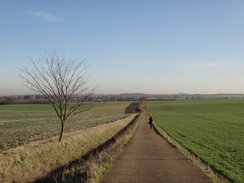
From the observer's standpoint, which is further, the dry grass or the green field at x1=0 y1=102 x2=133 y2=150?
the green field at x1=0 y1=102 x2=133 y2=150

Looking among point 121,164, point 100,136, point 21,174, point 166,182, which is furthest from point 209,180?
point 100,136

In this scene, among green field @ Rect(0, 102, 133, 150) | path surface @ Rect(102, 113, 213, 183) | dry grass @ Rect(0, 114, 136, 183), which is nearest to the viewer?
path surface @ Rect(102, 113, 213, 183)

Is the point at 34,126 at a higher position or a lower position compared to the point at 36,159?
lower

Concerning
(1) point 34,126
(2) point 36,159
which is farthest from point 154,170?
(1) point 34,126

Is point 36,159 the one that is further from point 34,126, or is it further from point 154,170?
point 34,126

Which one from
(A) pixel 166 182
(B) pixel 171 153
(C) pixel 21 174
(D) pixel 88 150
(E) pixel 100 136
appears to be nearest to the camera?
(A) pixel 166 182

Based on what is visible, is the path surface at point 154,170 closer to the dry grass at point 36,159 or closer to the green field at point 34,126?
the dry grass at point 36,159

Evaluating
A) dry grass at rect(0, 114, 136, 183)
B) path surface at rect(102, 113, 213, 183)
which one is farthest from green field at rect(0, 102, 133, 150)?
path surface at rect(102, 113, 213, 183)

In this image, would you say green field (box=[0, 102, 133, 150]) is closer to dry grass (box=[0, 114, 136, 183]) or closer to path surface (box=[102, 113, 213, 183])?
dry grass (box=[0, 114, 136, 183])

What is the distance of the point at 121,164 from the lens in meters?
10.4

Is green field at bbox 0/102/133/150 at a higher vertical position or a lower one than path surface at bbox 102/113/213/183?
lower

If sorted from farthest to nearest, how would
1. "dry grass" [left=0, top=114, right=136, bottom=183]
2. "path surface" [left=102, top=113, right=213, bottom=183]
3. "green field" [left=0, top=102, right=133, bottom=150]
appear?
1. "green field" [left=0, top=102, right=133, bottom=150]
2. "dry grass" [left=0, top=114, right=136, bottom=183]
3. "path surface" [left=102, top=113, right=213, bottom=183]

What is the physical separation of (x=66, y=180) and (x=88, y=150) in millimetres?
7734

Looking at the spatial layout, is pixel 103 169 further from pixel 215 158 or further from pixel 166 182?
pixel 215 158
